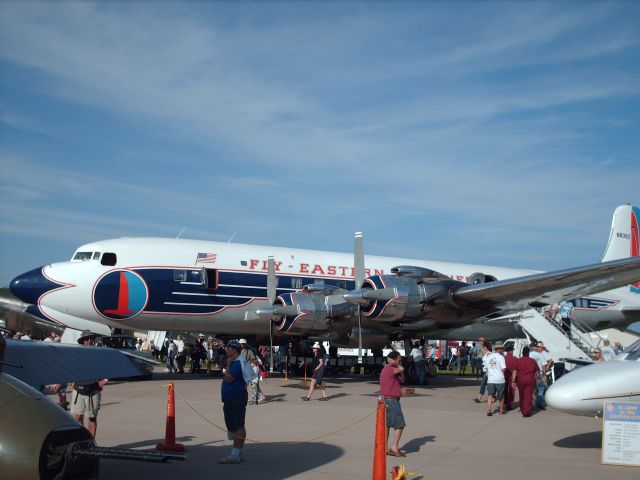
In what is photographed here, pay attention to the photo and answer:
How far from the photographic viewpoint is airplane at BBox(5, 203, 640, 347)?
18312 mm

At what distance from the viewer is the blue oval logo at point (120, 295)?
19.8m

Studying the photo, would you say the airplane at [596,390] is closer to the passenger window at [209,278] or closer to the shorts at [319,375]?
the shorts at [319,375]

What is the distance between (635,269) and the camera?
1659 cm

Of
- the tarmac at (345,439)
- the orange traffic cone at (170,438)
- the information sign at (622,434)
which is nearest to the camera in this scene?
the tarmac at (345,439)

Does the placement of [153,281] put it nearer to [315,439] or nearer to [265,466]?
[315,439]

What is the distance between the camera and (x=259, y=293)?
22141mm

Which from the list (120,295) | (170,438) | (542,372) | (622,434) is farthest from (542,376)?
(120,295)

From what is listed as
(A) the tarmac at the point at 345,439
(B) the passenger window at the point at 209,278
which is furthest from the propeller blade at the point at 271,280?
(A) the tarmac at the point at 345,439

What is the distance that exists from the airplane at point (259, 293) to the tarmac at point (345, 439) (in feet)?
8.75

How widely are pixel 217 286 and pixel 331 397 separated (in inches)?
Result: 234

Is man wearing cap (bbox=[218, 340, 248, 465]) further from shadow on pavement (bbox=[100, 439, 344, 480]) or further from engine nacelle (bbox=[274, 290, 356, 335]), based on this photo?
engine nacelle (bbox=[274, 290, 356, 335])

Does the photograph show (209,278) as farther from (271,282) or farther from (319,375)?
(319,375)

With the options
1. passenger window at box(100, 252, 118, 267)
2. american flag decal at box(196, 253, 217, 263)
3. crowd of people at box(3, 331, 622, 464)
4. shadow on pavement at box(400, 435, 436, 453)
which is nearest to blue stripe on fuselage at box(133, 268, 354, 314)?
american flag decal at box(196, 253, 217, 263)

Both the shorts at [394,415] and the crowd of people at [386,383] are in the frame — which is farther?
the shorts at [394,415]
